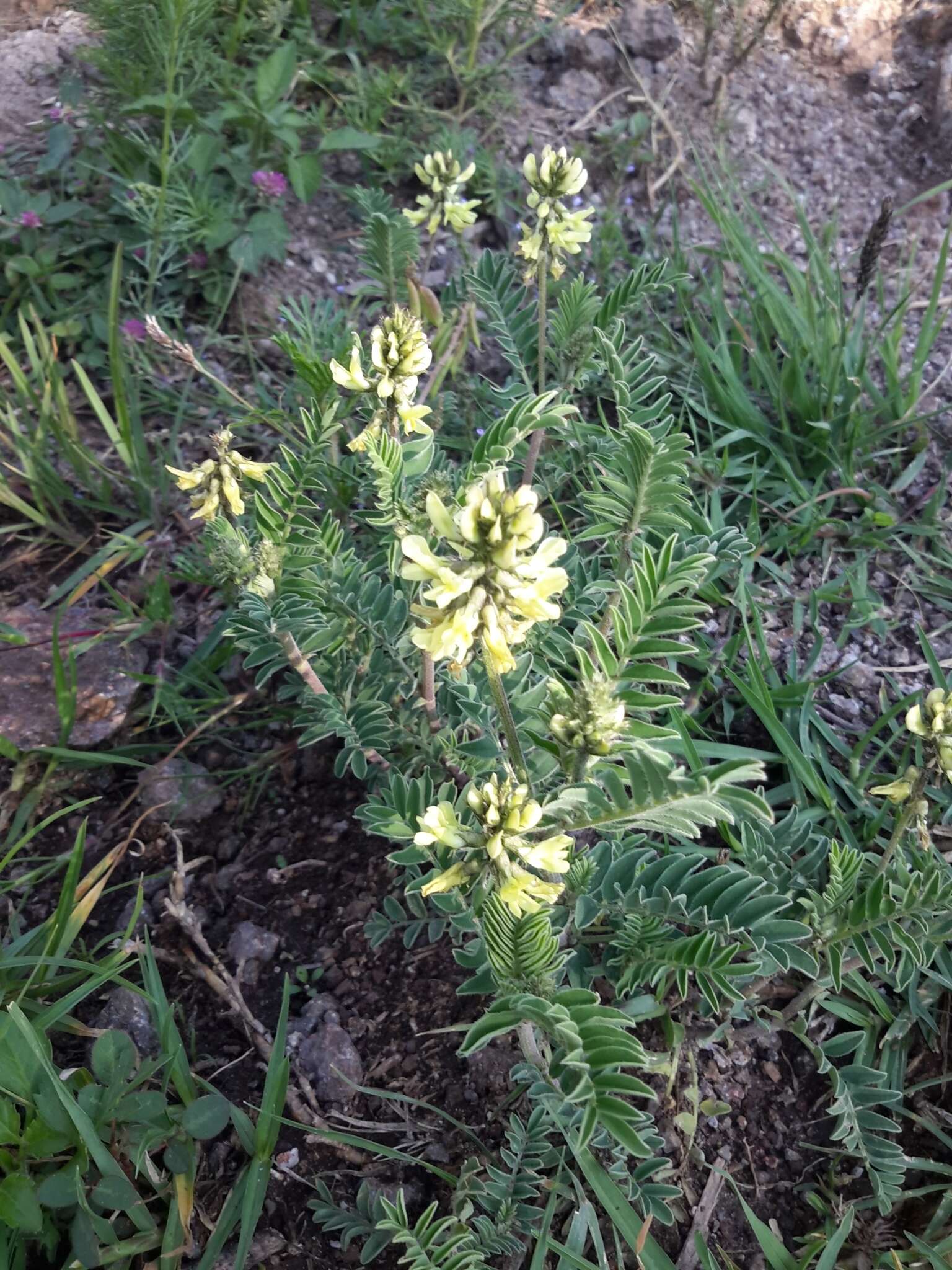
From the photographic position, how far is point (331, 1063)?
1.79 meters

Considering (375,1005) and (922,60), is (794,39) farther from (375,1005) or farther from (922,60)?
(375,1005)

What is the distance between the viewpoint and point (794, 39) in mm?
3889

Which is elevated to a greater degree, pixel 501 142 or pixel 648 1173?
pixel 501 142

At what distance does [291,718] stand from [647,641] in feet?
3.62

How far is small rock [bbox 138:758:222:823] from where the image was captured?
Result: 2.18m

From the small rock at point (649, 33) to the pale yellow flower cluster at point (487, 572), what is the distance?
133 inches

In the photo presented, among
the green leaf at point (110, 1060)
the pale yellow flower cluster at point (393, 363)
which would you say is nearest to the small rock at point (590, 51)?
the pale yellow flower cluster at point (393, 363)

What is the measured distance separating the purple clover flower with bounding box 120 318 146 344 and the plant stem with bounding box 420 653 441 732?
1.77 meters

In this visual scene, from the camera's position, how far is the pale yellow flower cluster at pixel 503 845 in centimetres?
123

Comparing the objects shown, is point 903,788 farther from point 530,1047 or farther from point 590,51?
point 590,51

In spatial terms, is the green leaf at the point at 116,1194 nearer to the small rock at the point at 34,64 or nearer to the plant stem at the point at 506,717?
the plant stem at the point at 506,717

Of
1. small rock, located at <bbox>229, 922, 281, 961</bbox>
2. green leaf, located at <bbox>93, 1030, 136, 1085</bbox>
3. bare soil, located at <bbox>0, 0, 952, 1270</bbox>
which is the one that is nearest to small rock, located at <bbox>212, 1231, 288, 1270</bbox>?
bare soil, located at <bbox>0, 0, 952, 1270</bbox>

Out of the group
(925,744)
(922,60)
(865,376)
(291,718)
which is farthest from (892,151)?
(291,718)

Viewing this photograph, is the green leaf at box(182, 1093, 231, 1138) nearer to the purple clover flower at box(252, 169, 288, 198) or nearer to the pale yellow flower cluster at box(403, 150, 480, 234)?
the pale yellow flower cluster at box(403, 150, 480, 234)
